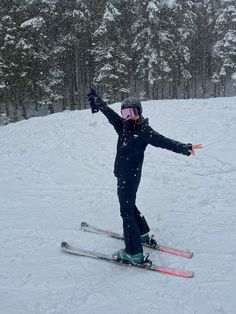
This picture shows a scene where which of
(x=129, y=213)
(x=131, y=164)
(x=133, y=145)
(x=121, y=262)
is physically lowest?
(x=121, y=262)

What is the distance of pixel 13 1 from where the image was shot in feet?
95.2

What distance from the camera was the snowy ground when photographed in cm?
445

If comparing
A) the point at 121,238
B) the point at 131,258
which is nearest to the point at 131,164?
the point at 131,258

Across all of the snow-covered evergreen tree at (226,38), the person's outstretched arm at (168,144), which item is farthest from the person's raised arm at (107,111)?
the snow-covered evergreen tree at (226,38)

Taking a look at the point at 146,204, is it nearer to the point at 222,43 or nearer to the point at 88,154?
the point at 88,154

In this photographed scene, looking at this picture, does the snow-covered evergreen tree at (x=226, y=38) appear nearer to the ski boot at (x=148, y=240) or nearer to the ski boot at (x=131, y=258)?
the ski boot at (x=148, y=240)

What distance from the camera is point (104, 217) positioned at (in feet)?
23.0

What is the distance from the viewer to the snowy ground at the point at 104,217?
445cm

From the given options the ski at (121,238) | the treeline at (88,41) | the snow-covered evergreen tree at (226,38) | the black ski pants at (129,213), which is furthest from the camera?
the snow-covered evergreen tree at (226,38)

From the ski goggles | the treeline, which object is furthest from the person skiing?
the treeline

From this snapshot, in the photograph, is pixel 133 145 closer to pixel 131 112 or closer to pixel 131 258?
pixel 131 112

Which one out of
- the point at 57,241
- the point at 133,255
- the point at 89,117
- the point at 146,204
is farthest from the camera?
the point at 89,117

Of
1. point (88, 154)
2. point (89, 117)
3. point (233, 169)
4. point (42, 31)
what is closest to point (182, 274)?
point (233, 169)

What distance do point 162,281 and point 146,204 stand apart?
112 inches
